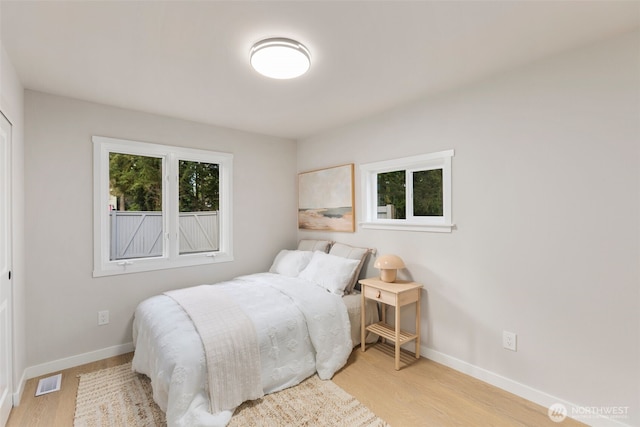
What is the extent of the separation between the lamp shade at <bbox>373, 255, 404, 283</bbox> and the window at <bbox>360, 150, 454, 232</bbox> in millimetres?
349

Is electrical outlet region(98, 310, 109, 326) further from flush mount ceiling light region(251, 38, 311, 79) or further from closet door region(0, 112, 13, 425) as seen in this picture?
flush mount ceiling light region(251, 38, 311, 79)

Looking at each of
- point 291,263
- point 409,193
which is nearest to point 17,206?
point 291,263

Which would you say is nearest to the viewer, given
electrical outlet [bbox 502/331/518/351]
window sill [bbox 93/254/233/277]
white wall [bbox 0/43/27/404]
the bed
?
the bed

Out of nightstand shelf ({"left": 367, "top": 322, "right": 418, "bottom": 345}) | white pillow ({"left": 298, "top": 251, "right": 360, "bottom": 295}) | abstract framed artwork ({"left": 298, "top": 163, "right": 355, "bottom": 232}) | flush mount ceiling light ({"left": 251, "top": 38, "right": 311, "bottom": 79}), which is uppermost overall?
flush mount ceiling light ({"left": 251, "top": 38, "right": 311, "bottom": 79})

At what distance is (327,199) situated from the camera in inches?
147

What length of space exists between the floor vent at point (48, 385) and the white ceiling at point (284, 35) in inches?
93.0

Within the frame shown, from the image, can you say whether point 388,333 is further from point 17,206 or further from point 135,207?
point 17,206

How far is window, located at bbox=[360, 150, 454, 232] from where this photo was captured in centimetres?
262

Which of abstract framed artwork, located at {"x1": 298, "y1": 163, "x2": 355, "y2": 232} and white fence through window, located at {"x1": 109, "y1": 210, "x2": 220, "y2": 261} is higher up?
abstract framed artwork, located at {"x1": 298, "y1": 163, "x2": 355, "y2": 232}

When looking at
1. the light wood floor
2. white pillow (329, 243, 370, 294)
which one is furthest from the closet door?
white pillow (329, 243, 370, 294)

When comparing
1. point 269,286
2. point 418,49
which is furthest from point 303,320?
point 418,49

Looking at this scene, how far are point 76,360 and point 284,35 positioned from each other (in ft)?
10.4

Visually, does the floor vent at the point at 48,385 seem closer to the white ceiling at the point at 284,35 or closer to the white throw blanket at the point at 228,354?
the white throw blanket at the point at 228,354

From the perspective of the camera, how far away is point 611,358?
1.79 meters
